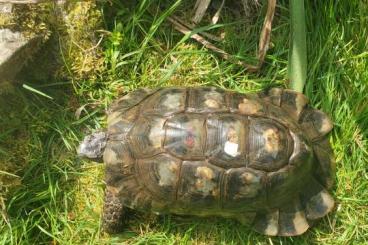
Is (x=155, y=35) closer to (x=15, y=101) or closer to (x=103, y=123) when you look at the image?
(x=103, y=123)

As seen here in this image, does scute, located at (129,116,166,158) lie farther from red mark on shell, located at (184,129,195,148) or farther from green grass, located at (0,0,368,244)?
green grass, located at (0,0,368,244)

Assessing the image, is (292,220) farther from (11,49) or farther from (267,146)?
(11,49)

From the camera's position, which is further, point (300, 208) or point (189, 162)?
point (300, 208)

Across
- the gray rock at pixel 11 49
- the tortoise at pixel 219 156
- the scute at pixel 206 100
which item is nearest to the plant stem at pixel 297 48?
the tortoise at pixel 219 156

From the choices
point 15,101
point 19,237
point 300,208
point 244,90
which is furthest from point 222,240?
point 15,101

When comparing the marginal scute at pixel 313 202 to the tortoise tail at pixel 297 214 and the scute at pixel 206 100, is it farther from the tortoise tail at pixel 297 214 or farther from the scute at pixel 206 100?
the scute at pixel 206 100

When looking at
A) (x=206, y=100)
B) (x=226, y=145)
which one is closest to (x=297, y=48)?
(x=206, y=100)

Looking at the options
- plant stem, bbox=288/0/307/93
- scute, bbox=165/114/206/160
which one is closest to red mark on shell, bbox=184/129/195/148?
scute, bbox=165/114/206/160
